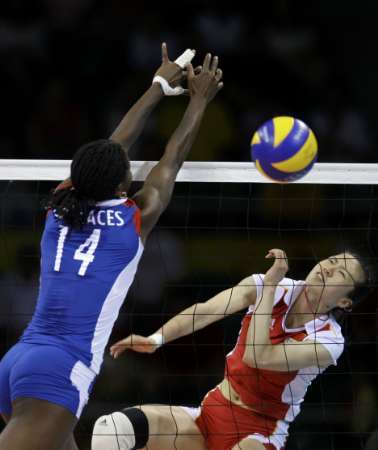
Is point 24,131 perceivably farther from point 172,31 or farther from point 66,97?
point 172,31

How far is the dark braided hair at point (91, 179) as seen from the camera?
3.19 m

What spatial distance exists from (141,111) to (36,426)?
5.06ft

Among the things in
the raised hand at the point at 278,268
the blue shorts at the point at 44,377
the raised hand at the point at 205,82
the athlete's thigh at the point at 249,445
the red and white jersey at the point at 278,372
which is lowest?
the athlete's thigh at the point at 249,445

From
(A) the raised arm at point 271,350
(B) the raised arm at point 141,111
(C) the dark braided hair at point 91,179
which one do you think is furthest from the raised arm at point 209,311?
(C) the dark braided hair at point 91,179

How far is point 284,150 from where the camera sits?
12.1 ft

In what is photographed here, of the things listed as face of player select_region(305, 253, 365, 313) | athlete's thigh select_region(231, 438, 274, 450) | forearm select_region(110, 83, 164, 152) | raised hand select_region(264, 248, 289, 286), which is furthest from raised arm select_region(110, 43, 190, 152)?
athlete's thigh select_region(231, 438, 274, 450)

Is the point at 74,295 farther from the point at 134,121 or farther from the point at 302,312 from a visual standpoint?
the point at 302,312

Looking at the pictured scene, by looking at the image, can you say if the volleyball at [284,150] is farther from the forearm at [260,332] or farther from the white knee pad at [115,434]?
the white knee pad at [115,434]

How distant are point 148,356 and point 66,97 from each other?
92.9 inches

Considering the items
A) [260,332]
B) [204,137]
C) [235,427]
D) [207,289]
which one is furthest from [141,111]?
[204,137]

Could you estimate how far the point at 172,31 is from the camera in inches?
273

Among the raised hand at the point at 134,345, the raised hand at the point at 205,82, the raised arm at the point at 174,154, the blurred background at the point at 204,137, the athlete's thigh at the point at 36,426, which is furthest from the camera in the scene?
the blurred background at the point at 204,137

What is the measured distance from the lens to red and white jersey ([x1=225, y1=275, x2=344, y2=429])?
4.12 meters

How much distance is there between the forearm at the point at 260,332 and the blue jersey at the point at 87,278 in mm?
894
